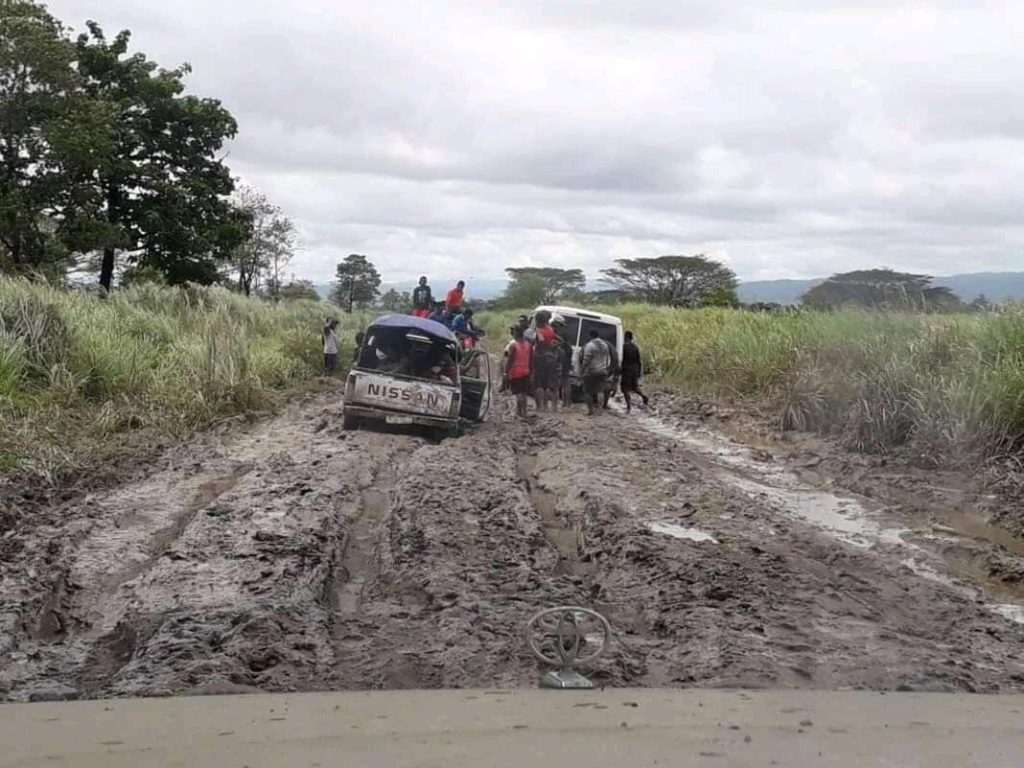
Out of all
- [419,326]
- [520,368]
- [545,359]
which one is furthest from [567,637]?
[545,359]

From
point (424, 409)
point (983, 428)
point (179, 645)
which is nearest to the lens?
point (179, 645)

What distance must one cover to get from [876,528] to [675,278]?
4796 cm

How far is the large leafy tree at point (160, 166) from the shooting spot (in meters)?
28.1

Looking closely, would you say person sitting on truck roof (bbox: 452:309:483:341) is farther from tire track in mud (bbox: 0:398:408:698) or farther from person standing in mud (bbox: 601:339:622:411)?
tire track in mud (bbox: 0:398:408:698)

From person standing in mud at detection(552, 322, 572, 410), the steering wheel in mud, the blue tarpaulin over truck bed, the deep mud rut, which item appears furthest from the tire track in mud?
person standing in mud at detection(552, 322, 572, 410)

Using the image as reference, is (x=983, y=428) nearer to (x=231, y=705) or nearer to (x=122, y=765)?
(x=231, y=705)

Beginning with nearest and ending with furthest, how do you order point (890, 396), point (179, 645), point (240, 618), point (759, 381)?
point (179, 645)
point (240, 618)
point (890, 396)
point (759, 381)

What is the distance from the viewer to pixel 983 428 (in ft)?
36.1

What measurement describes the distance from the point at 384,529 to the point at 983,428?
6658mm

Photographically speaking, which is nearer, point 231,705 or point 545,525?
point 231,705

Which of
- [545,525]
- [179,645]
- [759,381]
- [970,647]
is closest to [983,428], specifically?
[545,525]

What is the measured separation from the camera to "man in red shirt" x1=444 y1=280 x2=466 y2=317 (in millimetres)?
19562

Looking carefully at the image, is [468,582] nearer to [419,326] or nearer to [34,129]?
[419,326]

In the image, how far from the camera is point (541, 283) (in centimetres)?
7075
